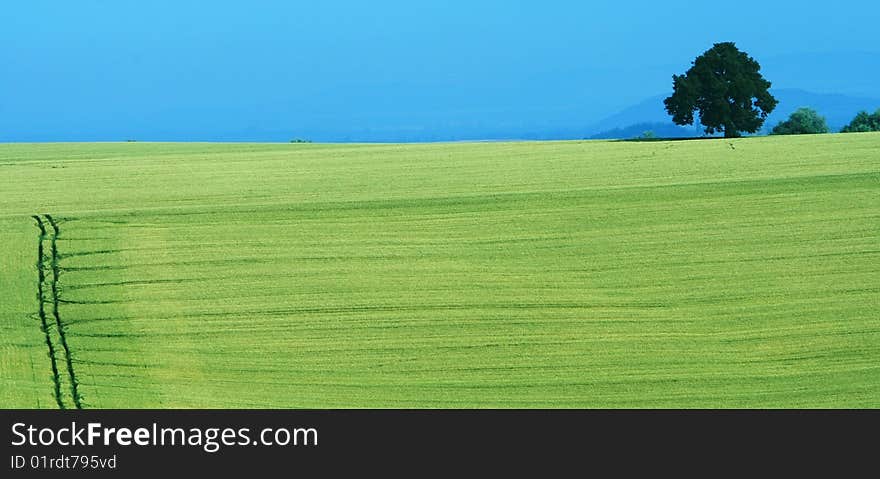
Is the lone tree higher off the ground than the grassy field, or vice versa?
the lone tree

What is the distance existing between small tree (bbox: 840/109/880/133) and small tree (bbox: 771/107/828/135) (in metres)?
1.61

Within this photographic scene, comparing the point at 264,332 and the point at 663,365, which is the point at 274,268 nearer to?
the point at 264,332

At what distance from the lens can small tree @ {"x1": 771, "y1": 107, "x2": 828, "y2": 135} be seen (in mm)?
72312

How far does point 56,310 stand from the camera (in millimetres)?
24734

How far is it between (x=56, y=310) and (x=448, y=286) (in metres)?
8.14

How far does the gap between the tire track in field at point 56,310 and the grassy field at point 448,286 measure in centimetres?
8

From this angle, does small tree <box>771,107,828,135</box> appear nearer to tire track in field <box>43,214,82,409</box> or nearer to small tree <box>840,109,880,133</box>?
small tree <box>840,109,880,133</box>

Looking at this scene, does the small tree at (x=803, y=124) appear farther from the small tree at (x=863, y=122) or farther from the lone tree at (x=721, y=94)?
the lone tree at (x=721, y=94)

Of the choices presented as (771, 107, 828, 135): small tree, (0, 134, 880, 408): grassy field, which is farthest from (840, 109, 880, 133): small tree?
(0, 134, 880, 408): grassy field

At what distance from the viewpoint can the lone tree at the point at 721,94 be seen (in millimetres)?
58750

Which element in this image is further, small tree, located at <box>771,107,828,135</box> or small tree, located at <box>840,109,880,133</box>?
small tree, located at <box>771,107,828,135</box>

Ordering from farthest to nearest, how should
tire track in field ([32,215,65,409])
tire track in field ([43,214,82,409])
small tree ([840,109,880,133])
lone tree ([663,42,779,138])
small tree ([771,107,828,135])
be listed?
small tree ([771,107,828,135]), small tree ([840,109,880,133]), lone tree ([663,42,779,138]), tire track in field ([32,215,65,409]), tire track in field ([43,214,82,409])

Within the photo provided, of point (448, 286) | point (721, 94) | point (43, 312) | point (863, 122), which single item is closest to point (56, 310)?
point (43, 312)

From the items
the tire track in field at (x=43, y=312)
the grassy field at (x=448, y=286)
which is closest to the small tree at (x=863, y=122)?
the grassy field at (x=448, y=286)
